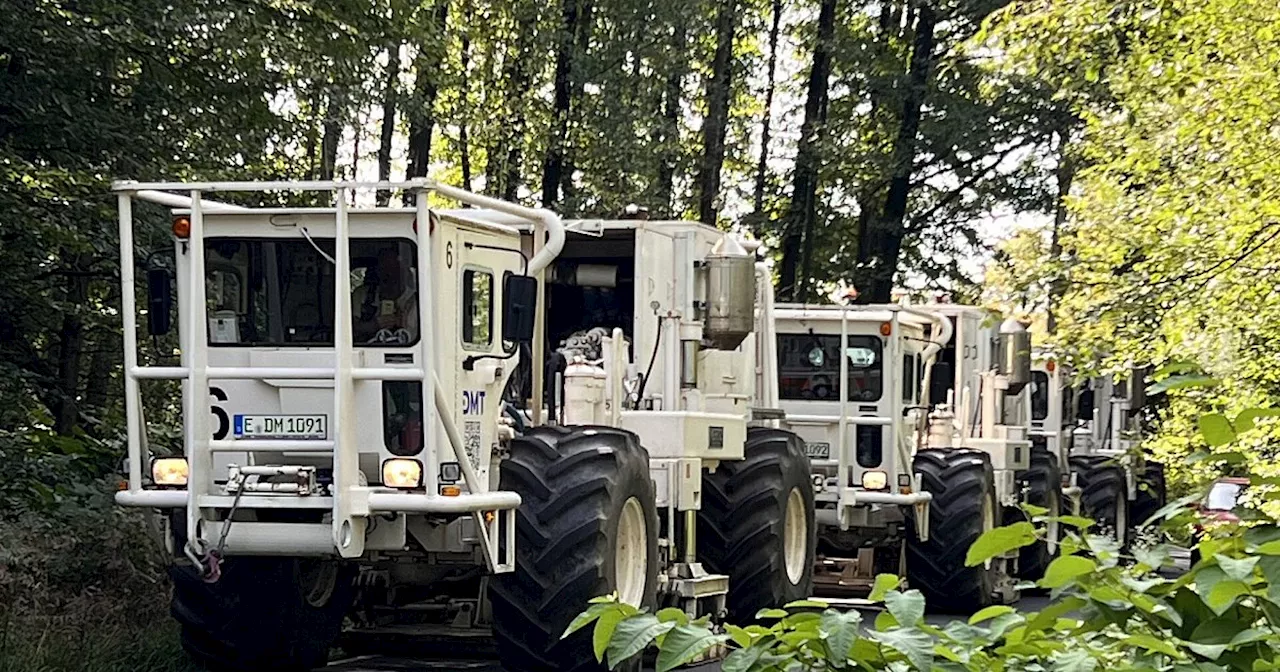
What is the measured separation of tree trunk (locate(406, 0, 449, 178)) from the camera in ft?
66.8

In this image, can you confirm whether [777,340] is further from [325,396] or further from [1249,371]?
[325,396]

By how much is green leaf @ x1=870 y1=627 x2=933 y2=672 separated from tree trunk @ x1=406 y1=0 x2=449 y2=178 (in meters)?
15.8

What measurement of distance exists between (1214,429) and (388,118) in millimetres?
27129

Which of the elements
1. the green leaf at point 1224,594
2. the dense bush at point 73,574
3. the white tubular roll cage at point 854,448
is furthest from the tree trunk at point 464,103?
the green leaf at point 1224,594

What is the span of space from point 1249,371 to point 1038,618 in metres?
9.34

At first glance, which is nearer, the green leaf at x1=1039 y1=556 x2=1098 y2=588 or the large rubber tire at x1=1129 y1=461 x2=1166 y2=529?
the green leaf at x1=1039 y1=556 x2=1098 y2=588

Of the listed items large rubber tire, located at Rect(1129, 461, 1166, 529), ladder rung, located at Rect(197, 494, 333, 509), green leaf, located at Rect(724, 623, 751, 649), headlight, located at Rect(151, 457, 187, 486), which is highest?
green leaf, located at Rect(724, 623, 751, 649)

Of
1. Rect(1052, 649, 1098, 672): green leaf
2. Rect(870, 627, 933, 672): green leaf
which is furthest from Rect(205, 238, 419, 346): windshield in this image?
Rect(1052, 649, 1098, 672): green leaf

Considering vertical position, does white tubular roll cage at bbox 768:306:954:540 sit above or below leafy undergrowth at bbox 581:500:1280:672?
below

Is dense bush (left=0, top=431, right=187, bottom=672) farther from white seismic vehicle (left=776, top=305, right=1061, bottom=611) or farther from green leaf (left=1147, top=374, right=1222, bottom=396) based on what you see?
green leaf (left=1147, top=374, right=1222, bottom=396)

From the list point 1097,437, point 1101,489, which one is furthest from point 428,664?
point 1097,437

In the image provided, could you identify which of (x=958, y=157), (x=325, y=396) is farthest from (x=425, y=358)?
(x=958, y=157)

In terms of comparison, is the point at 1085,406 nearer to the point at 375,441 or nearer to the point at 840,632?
the point at 375,441

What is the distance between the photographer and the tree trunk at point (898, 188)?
116ft
